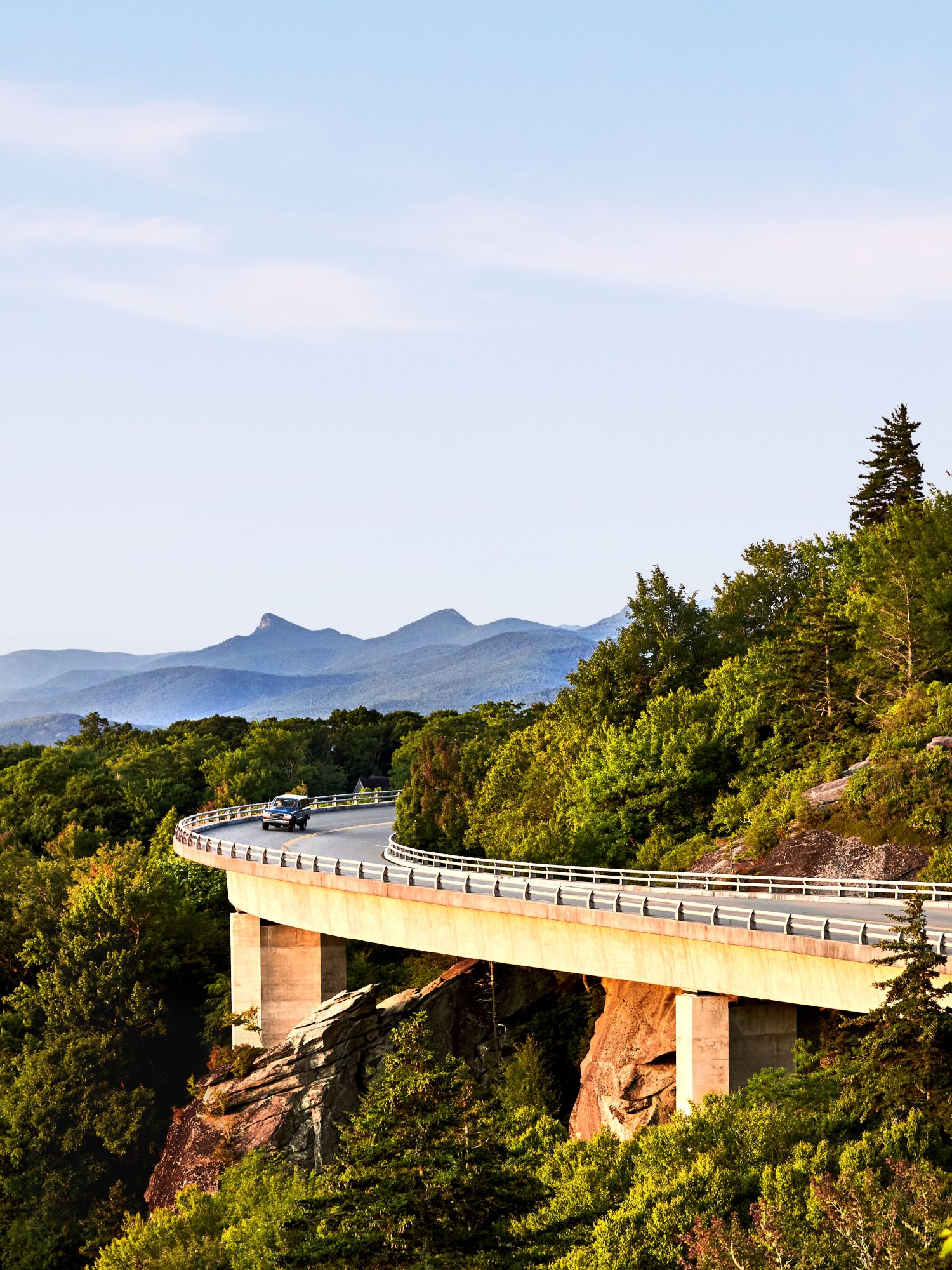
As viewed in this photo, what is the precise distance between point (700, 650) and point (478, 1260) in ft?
178

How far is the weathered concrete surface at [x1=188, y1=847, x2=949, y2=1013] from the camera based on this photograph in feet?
109

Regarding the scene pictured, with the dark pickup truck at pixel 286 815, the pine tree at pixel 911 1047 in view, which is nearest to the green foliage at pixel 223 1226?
the pine tree at pixel 911 1047

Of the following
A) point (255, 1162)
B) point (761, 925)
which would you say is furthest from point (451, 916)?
point (761, 925)

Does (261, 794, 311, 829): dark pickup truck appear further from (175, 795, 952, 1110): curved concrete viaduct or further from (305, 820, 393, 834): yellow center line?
(175, 795, 952, 1110): curved concrete viaduct

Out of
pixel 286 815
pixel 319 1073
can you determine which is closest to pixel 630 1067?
pixel 319 1073

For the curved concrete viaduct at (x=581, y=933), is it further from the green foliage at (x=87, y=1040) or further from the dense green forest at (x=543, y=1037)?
the green foliage at (x=87, y=1040)

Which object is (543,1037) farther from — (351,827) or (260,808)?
(260,808)

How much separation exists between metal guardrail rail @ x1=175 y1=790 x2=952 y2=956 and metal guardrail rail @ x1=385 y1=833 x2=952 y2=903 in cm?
10

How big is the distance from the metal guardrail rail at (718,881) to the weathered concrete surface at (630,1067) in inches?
142

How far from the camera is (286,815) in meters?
71.0

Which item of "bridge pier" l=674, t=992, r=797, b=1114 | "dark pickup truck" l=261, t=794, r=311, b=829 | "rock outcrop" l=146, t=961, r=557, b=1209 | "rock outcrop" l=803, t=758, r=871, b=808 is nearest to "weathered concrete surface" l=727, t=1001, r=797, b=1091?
"bridge pier" l=674, t=992, r=797, b=1114

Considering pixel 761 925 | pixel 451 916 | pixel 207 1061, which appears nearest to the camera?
pixel 761 925

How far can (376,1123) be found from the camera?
74.8ft

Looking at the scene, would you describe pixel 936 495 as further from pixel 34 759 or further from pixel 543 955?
pixel 34 759
